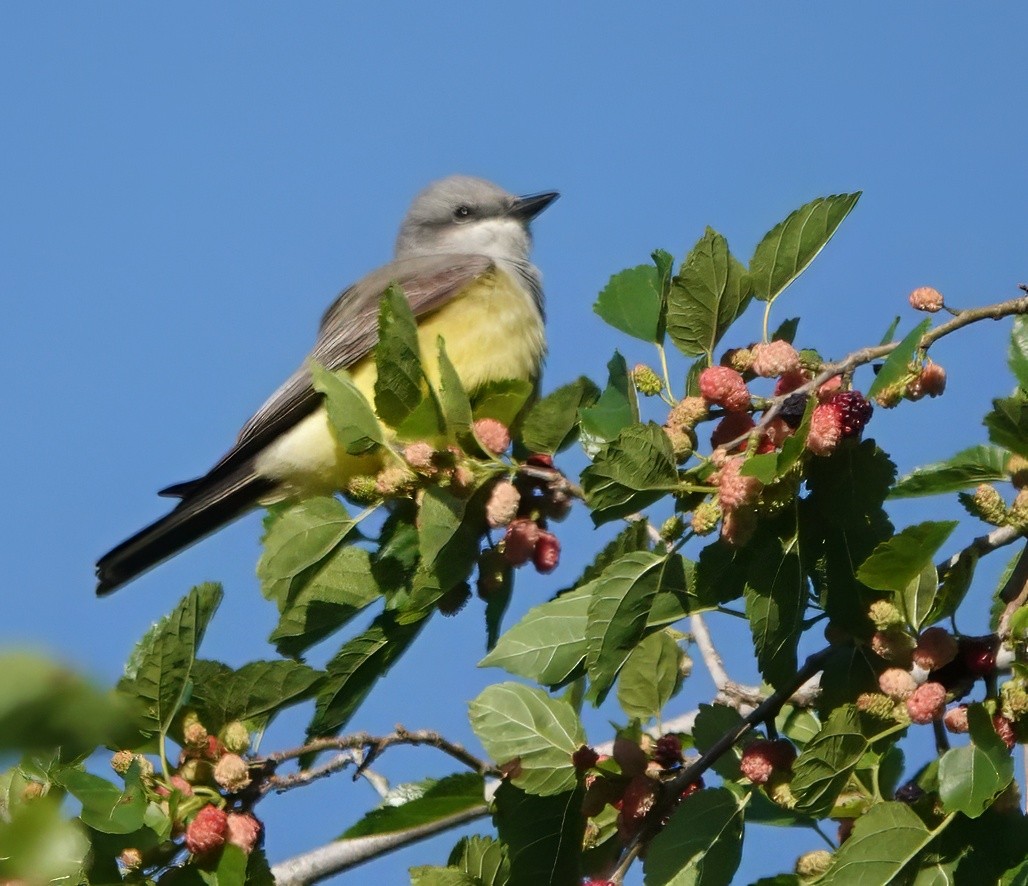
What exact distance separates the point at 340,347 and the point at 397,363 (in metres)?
2.60

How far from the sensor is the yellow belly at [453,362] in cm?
493

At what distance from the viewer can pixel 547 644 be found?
265 centimetres

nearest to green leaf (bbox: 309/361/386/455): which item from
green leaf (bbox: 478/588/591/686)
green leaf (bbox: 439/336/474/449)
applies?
green leaf (bbox: 439/336/474/449)

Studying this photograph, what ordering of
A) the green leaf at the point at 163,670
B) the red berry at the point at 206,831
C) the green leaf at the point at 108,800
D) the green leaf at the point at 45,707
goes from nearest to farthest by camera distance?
the green leaf at the point at 45,707 < the green leaf at the point at 108,800 < the red berry at the point at 206,831 < the green leaf at the point at 163,670

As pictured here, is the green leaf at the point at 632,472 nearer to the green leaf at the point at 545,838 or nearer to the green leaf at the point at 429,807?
the green leaf at the point at 545,838

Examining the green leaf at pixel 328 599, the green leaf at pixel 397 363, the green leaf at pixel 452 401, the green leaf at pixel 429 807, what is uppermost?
the green leaf at pixel 397 363

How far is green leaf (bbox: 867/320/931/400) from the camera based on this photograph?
217 centimetres

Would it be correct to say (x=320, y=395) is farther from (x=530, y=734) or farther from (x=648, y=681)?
(x=530, y=734)

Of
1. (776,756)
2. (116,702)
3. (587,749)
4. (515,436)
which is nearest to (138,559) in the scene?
(515,436)

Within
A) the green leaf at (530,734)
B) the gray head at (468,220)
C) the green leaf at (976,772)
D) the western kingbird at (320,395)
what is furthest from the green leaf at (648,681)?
the gray head at (468,220)

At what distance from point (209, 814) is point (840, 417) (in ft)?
4.62

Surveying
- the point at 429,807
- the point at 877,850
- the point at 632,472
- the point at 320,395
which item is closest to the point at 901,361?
the point at 632,472

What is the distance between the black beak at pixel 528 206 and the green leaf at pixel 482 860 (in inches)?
187

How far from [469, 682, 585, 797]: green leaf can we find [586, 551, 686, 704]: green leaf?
0.59ft
